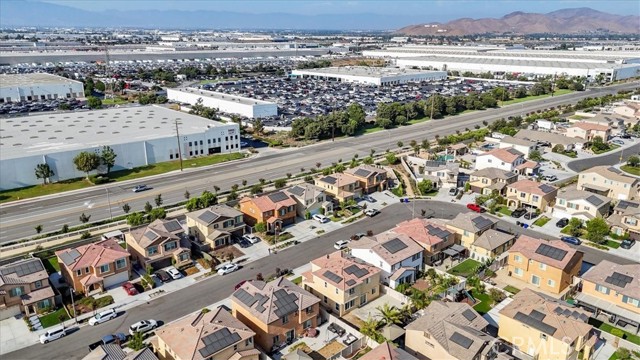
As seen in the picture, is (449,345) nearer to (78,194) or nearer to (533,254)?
(533,254)

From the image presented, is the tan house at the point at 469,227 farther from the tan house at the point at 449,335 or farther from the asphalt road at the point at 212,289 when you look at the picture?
the tan house at the point at 449,335

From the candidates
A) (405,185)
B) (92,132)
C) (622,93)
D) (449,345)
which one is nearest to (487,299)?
(449,345)

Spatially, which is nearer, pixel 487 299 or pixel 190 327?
pixel 190 327

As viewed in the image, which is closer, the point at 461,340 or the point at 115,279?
the point at 461,340

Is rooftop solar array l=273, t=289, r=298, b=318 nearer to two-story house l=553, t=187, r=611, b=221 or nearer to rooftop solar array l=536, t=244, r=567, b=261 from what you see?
rooftop solar array l=536, t=244, r=567, b=261

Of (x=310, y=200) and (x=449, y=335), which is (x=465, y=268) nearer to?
(x=449, y=335)

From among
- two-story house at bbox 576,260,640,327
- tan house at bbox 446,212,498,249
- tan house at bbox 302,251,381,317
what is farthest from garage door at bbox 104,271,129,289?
two-story house at bbox 576,260,640,327

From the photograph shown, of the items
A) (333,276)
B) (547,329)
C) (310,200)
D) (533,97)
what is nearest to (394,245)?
(333,276)
